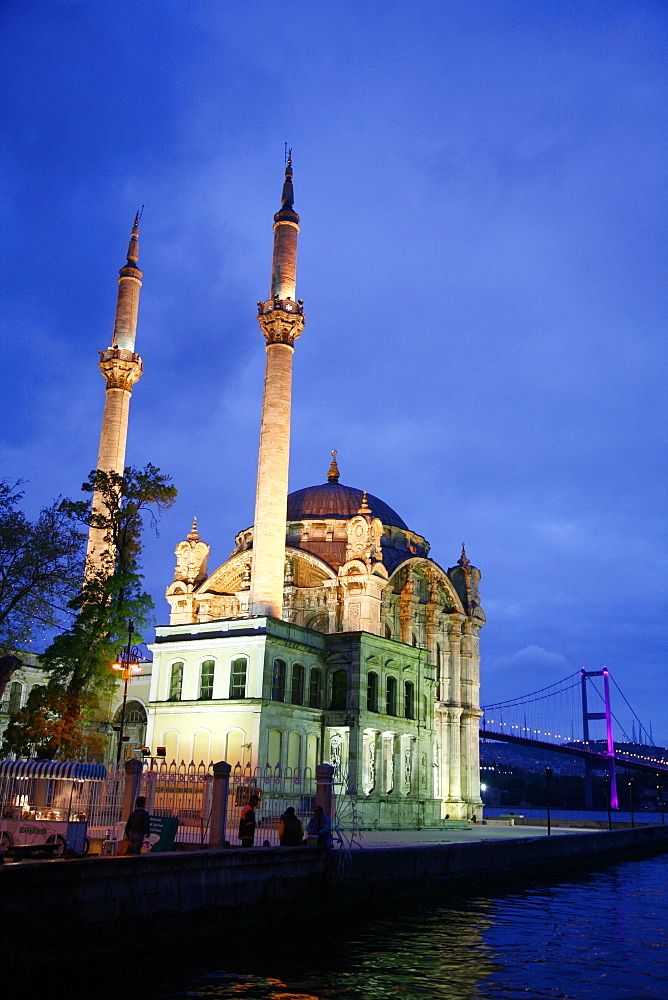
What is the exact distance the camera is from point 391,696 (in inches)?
1613

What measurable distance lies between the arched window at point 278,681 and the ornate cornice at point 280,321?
14540 mm

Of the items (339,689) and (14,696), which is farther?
(14,696)

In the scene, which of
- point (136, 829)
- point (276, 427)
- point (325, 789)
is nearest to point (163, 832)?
point (136, 829)

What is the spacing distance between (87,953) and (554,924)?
33.5 ft

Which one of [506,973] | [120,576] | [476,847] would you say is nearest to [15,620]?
[120,576]

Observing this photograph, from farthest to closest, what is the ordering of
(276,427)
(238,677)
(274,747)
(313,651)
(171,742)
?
1. (276,427)
2. (313,651)
3. (171,742)
4. (238,677)
5. (274,747)

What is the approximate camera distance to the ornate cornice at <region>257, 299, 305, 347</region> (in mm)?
41719

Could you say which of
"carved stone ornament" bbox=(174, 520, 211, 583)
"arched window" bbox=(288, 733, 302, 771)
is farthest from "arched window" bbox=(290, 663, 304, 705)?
"carved stone ornament" bbox=(174, 520, 211, 583)

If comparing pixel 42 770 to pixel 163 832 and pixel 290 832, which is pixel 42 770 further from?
pixel 290 832

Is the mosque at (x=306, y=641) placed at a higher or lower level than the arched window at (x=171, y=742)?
higher

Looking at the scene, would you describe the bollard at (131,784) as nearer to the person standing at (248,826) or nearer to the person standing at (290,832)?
the person standing at (248,826)

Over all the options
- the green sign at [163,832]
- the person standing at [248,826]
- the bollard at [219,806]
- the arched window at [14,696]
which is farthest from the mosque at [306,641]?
the green sign at [163,832]

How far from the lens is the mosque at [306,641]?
35.6m

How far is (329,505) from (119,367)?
14.1m
